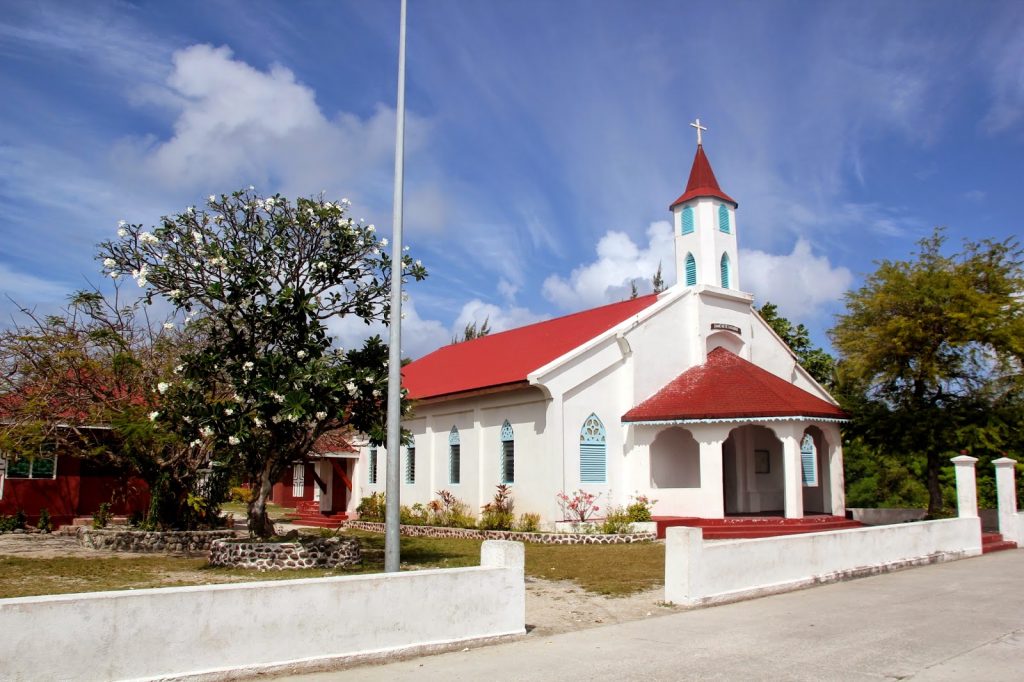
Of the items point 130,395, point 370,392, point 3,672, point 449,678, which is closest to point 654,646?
point 449,678

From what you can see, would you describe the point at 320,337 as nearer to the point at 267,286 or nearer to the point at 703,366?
the point at 267,286

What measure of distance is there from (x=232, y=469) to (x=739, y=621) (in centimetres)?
997

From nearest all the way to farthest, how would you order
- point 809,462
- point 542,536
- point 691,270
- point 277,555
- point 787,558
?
point 787,558 → point 277,555 → point 542,536 → point 691,270 → point 809,462

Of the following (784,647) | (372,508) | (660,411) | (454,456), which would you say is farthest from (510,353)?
(784,647)

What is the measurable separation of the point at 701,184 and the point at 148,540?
18.9 meters

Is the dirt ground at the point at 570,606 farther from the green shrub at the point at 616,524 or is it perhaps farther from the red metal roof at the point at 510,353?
the red metal roof at the point at 510,353

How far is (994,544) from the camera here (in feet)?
65.6

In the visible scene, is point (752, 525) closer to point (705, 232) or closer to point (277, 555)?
point (705, 232)

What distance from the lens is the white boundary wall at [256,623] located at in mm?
6832

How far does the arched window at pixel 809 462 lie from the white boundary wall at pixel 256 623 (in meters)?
19.2

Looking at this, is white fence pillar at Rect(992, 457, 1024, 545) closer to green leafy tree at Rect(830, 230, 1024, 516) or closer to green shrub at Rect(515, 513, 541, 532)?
green leafy tree at Rect(830, 230, 1024, 516)

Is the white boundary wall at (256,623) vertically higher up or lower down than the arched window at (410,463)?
lower down

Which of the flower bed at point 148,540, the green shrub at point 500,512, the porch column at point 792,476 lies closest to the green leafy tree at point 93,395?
the flower bed at point 148,540

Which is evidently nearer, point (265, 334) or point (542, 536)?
point (265, 334)
